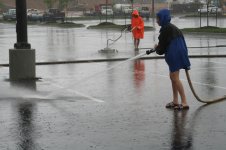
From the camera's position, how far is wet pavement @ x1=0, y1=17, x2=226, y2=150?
25.7 feet

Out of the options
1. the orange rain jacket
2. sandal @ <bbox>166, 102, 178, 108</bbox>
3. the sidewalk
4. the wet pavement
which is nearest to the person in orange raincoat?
the orange rain jacket

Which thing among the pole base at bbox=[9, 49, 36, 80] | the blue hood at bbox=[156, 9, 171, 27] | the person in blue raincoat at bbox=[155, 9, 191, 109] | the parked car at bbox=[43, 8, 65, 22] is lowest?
the pole base at bbox=[9, 49, 36, 80]

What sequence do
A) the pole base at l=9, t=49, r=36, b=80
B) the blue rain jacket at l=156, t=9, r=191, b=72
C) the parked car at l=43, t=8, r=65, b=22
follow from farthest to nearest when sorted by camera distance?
the parked car at l=43, t=8, r=65, b=22 → the pole base at l=9, t=49, r=36, b=80 → the blue rain jacket at l=156, t=9, r=191, b=72

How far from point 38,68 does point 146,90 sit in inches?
222

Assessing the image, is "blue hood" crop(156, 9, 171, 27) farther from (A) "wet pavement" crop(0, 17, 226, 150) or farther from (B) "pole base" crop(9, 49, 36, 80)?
(B) "pole base" crop(9, 49, 36, 80)

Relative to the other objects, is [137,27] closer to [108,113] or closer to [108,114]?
[108,113]

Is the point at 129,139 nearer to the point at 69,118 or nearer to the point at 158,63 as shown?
the point at 69,118

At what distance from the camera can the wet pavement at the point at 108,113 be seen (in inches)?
309

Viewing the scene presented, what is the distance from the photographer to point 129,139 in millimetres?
7973

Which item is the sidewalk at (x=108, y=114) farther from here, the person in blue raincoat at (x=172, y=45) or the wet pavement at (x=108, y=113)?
the person in blue raincoat at (x=172, y=45)

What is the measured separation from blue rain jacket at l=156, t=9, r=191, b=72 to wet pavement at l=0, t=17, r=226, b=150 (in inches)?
33.2

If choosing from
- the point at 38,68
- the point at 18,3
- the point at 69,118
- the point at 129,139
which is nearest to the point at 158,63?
the point at 38,68

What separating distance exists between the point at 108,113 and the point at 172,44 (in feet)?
5.33

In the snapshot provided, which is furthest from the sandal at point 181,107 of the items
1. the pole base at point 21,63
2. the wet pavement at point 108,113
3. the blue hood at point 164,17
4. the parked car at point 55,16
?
the parked car at point 55,16
